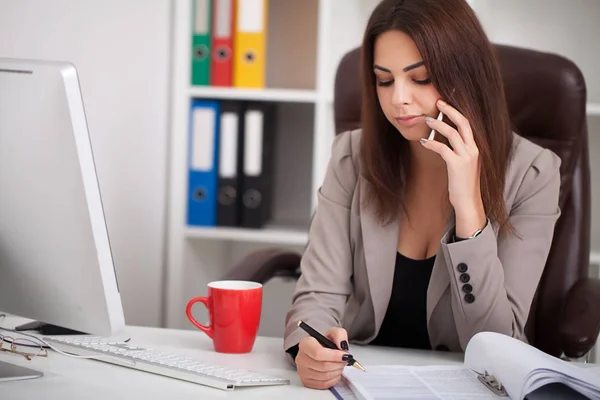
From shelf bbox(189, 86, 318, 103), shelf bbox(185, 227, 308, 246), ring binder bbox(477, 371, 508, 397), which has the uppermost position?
shelf bbox(189, 86, 318, 103)

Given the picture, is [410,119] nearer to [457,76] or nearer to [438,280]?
[457,76]

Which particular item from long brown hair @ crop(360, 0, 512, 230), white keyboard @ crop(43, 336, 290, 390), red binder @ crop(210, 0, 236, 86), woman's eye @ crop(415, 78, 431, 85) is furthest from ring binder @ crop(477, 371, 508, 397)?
red binder @ crop(210, 0, 236, 86)

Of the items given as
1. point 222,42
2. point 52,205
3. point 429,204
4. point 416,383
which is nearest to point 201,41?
point 222,42

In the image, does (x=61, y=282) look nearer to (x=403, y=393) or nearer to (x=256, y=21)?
(x=403, y=393)

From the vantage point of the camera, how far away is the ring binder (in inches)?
36.1

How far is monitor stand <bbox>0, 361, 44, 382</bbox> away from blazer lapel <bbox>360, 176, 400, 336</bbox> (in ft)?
2.06

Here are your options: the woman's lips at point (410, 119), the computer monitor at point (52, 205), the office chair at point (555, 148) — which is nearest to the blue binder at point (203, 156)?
the office chair at point (555, 148)

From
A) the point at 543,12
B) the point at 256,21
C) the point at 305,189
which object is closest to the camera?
the point at 256,21

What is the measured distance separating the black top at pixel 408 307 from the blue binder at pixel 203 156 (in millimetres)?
920

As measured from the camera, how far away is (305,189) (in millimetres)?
2547

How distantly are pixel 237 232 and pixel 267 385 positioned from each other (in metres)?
1.33

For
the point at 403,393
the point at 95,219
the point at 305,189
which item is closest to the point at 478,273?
the point at 403,393

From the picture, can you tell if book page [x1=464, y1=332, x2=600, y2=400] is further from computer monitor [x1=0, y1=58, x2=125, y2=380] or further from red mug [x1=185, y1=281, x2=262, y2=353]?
computer monitor [x1=0, y1=58, x2=125, y2=380]

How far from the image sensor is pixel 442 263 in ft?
4.29
